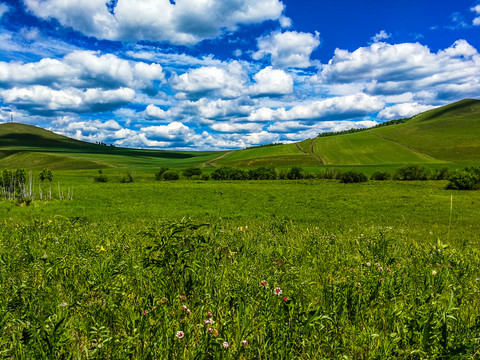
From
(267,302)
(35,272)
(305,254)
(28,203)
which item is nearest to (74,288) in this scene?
(35,272)

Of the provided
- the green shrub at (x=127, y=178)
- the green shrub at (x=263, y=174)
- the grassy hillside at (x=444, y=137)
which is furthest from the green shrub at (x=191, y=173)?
the grassy hillside at (x=444, y=137)

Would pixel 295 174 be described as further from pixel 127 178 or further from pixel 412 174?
pixel 127 178

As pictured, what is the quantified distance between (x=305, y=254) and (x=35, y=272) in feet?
16.4

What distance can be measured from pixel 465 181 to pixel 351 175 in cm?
2200

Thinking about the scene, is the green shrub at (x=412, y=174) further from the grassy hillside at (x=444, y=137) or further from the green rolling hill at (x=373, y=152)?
the grassy hillside at (x=444, y=137)

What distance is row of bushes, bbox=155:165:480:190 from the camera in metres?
50.2

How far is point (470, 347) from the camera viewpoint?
215 centimetres

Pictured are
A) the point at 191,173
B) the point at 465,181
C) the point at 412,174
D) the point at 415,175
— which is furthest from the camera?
the point at 191,173

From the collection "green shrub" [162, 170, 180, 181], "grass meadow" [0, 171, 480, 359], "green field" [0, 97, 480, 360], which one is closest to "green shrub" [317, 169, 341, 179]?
"green shrub" [162, 170, 180, 181]

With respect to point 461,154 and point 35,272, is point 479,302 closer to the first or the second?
point 35,272

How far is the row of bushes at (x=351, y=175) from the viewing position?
50222 mm

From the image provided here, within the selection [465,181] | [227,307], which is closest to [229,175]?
[465,181]

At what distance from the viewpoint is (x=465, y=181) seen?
49250 mm

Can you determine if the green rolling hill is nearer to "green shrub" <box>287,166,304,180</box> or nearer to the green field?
"green shrub" <box>287,166,304,180</box>
